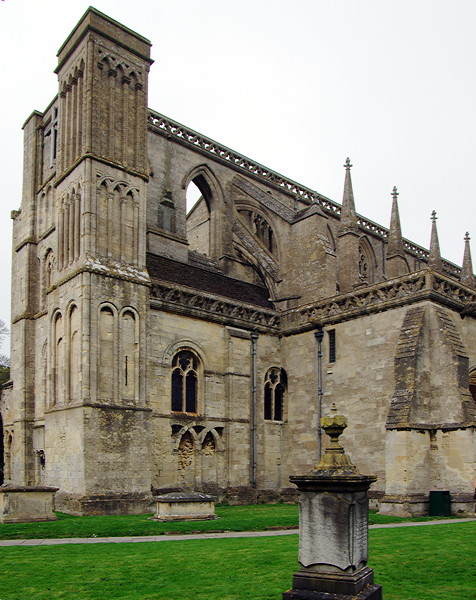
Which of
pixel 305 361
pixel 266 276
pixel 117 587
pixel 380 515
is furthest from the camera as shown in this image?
pixel 266 276

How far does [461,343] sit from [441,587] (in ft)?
44.3

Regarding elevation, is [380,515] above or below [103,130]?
below

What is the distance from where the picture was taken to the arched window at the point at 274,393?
25688mm

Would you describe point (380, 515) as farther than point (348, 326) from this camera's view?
No

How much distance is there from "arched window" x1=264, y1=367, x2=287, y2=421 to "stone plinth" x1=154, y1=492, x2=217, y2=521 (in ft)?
30.0

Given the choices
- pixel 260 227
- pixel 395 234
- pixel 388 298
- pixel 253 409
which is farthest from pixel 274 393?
pixel 395 234

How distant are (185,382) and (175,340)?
5.08 ft

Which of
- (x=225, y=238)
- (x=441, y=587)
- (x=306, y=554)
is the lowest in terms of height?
(x=441, y=587)

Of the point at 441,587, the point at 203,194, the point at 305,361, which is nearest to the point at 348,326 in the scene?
the point at 305,361

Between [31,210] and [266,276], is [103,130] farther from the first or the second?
[266,276]

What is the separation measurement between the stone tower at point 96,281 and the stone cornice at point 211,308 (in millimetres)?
1191

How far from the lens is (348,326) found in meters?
24.0

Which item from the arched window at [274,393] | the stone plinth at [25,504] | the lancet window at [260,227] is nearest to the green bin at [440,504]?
the arched window at [274,393]

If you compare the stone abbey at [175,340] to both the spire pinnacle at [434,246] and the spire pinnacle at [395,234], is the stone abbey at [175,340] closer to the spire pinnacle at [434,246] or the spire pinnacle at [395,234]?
the spire pinnacle at [395,234]
